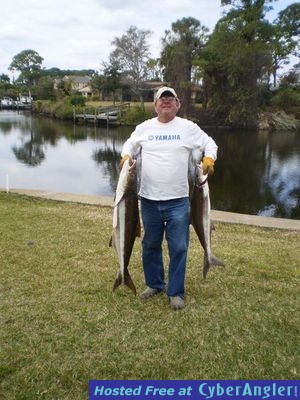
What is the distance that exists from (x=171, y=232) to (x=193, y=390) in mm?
1600

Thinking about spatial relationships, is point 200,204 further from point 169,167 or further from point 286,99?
point 286,99

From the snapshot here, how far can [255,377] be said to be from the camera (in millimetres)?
3176

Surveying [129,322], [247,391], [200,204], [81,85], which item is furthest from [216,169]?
[81,85]

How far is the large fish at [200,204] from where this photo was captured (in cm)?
395

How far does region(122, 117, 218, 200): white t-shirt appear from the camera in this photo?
392 cm

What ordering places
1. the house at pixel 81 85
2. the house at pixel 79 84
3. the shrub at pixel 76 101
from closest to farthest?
1. the shrub at pixel 76 101
2. the house at pixel 79 84
3. the house at pixel 81 85

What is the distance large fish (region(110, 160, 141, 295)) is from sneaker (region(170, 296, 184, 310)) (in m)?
0.46

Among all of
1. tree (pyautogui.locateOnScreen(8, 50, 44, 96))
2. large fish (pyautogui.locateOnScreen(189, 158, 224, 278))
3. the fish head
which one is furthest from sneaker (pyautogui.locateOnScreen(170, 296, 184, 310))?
tree (pyautogui.locateOnScreen(8, 50, 44, 96))

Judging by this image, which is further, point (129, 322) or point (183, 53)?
point (183, 53)

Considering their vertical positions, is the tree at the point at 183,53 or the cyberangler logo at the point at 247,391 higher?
the tree at the point at 183,53

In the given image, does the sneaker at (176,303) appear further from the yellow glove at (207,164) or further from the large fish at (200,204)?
the yellow glove at (207,164)

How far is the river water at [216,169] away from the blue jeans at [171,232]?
9.66 m

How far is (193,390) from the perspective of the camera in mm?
2881

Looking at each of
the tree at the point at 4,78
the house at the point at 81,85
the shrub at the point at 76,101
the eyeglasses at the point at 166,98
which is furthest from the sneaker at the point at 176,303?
the tree at the point at 4,78
